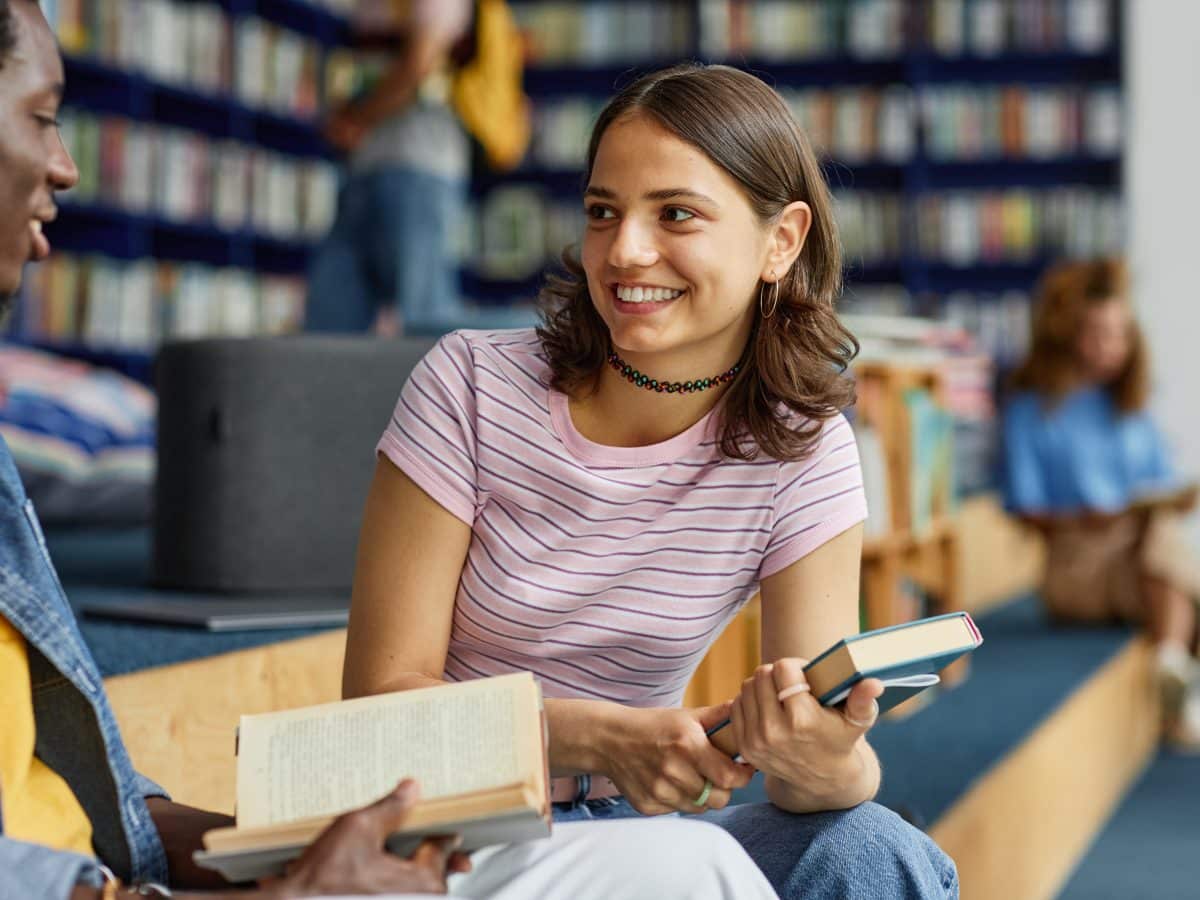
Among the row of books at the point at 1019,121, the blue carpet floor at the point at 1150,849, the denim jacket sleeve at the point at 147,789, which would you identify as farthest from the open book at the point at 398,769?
the row of books at the point at 1019,121

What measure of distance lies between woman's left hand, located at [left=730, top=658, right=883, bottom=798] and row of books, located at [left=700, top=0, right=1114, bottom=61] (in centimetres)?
470

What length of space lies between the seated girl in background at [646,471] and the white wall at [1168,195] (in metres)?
4.44

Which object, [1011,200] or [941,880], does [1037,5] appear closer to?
[1011,200]

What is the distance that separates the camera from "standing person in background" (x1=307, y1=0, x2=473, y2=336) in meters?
2.86

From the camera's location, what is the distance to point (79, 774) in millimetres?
938

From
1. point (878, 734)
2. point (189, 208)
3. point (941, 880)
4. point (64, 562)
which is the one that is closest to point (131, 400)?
point (64, 562)

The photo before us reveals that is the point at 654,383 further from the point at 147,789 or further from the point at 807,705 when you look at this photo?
the point at 147,789

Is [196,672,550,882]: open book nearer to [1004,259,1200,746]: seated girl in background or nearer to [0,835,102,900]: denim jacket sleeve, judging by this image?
[0,835,102,900]: denim jacket sleeve

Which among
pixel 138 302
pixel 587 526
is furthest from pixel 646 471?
pixel 138 302

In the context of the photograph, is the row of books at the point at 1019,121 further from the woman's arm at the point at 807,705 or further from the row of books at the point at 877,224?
the woman's arm at the point at 807,705

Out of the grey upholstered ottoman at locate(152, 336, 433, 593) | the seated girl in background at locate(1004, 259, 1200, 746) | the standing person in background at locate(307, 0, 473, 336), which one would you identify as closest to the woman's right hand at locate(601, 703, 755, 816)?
the grey upholstered ottoman at locate(152, 336, 433, 593)

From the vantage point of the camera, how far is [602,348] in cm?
126

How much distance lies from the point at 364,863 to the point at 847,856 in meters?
0.40

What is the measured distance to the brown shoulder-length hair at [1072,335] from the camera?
3752mm
